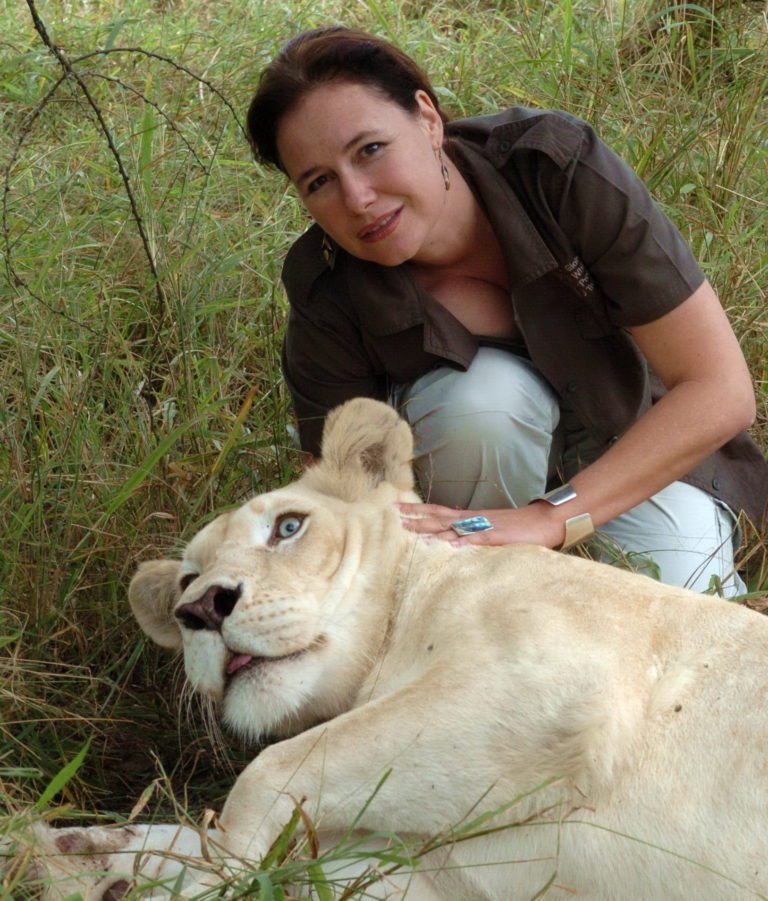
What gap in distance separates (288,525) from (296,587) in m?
0.23

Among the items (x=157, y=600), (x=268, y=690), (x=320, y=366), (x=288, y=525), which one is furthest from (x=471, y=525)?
(x=320, y=366)

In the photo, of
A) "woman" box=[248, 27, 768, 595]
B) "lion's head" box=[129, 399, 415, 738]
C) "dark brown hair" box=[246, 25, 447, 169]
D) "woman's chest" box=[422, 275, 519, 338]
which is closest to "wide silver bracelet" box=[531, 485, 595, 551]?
"woman" box=[248, 27, 768, 595]

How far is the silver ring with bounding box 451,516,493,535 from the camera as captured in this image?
3127mm

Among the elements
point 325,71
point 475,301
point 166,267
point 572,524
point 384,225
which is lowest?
point 572,524

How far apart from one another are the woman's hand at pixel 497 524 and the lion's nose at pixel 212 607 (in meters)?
0.55

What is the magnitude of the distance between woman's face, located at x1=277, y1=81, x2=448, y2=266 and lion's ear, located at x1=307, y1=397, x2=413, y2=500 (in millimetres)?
621

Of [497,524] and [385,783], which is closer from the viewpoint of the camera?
[385,783]

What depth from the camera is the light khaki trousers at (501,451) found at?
3.87 metres

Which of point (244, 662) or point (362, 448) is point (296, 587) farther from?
point (362, 448)

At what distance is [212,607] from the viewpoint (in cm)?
276

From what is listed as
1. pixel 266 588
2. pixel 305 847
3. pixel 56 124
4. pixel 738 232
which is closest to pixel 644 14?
pixel 738 232

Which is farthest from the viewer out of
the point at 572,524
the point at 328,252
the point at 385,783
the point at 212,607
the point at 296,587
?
the point at 328,252

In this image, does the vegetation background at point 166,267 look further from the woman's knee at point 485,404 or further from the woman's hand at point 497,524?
the woman's hand at point 497,524

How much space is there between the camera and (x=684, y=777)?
246cm
